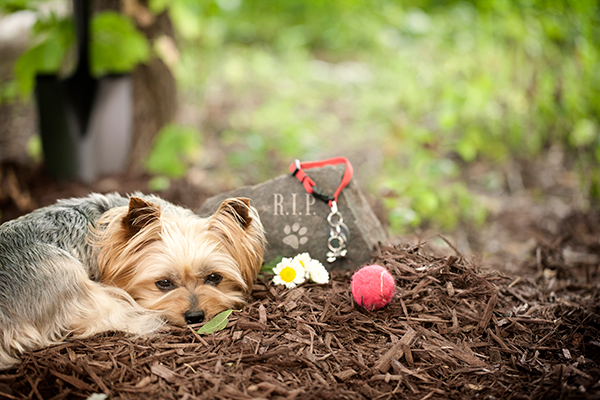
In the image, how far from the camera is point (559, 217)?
227 inches

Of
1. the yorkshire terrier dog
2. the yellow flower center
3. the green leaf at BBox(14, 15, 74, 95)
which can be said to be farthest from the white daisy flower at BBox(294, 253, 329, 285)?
the green leaf at BBox(14, 15, 74, 95)

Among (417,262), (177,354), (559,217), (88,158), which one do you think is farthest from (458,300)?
(88,158)

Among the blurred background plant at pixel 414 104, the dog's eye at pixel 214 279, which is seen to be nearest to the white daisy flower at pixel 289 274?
the dog's eye at pixel 214 279

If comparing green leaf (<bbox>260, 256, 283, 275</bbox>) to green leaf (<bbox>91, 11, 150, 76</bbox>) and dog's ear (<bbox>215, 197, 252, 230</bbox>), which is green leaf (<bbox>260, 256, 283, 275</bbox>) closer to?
dog's ear (<bbox>215, 197, 252, 230</bbox>)

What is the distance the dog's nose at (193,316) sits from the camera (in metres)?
2.76

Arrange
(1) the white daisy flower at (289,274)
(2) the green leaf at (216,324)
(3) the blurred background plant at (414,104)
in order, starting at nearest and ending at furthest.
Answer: (2) the green leaf at (216,324) < (1) the white daisy flower at (289,274) < (3) the blurred background plant at (414,104)

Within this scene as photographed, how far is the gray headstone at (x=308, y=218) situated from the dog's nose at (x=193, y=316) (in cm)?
84

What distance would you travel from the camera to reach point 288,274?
10.3ft

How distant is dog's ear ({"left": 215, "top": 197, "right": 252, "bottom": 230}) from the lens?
2865 mm

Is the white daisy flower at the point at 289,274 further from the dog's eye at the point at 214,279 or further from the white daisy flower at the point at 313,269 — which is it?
the dog's eye at the point at 214,279

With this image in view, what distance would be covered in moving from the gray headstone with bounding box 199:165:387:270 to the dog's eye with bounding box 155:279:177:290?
2.20 feet

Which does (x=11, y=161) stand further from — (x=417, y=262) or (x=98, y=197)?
(x=417, y=262)

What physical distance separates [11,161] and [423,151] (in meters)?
5.83

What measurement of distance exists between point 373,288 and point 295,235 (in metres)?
0.85
